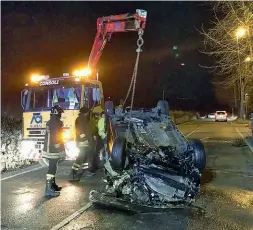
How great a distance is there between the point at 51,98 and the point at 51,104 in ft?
0.58

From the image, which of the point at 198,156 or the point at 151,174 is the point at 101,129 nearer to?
the point at 198,156

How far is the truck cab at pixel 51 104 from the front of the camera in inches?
391

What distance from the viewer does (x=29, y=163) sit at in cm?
1116

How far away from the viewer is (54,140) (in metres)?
7.28

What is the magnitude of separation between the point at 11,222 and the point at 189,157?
11.4ft

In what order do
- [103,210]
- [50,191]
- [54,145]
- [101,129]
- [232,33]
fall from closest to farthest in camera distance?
[103,210], [50,191], [54,145], [101,129], [232,33]

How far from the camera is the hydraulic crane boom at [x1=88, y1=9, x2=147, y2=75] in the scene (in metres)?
12.1

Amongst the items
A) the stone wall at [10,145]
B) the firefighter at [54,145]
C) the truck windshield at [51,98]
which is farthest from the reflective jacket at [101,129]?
the stone wall at [10,145]

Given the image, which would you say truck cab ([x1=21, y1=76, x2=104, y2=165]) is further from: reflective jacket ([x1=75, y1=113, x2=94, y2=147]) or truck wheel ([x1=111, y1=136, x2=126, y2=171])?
truck wheel ([x1=111, y1=136, x2=126, y2=171])

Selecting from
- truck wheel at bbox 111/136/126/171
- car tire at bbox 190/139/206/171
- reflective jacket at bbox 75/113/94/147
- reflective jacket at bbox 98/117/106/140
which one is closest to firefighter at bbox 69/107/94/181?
reflective jacket at bbox 75/113/94/147

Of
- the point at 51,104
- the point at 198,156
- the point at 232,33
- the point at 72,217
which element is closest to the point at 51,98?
the point at 51,104

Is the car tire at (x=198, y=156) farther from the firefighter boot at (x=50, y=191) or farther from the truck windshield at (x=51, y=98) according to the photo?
the truck windshield at (x=51, y=98)

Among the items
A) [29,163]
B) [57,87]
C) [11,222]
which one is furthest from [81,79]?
[11,222]

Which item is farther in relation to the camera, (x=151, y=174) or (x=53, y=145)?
(x=53, y=145)
